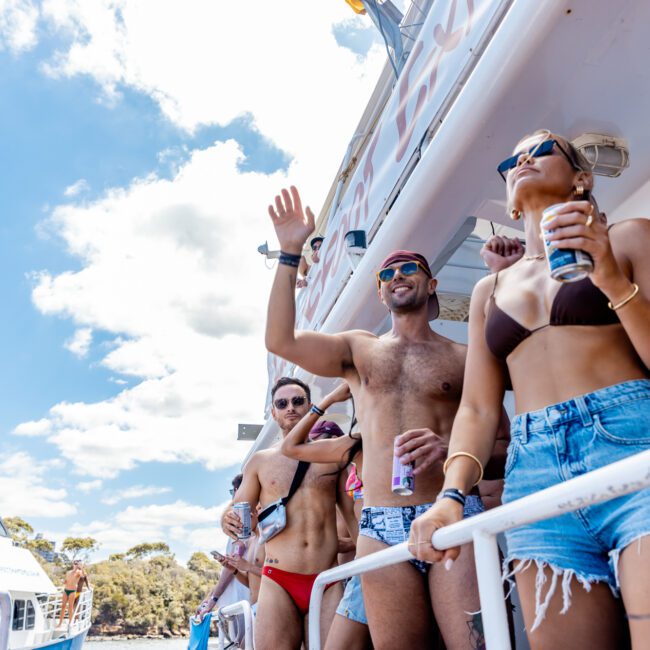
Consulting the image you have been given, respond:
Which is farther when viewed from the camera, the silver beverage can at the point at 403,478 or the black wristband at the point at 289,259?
the black wristband at the point at 289,259

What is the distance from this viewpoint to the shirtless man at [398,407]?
1.95m

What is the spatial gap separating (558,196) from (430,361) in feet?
3.04

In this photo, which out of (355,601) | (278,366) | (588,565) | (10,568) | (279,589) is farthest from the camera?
(10,568)

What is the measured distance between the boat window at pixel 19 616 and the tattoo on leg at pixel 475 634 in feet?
47.7

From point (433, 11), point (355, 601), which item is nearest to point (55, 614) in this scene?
point (355, 601)

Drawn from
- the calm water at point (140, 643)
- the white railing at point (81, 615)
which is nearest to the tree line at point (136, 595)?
the calm water at point (140, 643)

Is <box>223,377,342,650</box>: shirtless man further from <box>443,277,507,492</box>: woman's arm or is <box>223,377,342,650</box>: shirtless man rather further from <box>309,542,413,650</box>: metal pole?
<box>443,277,507,492</box>: woman's arm

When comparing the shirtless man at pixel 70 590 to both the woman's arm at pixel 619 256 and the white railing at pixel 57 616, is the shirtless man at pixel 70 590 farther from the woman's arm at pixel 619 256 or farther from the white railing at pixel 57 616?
the woman's arm at pixel 619 256

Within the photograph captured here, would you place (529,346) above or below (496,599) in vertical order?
above

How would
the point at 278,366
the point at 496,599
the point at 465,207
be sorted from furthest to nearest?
the point at 278,366 → the point at 465,207 → the point at 496,599

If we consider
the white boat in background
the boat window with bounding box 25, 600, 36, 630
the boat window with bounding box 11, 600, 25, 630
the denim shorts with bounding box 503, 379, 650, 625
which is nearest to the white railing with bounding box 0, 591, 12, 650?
the denim shorts with bounding box 503, 379, 650, 625

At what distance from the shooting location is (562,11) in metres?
1.80

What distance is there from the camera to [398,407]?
229cm

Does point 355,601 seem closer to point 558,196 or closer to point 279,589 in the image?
point 279,589
